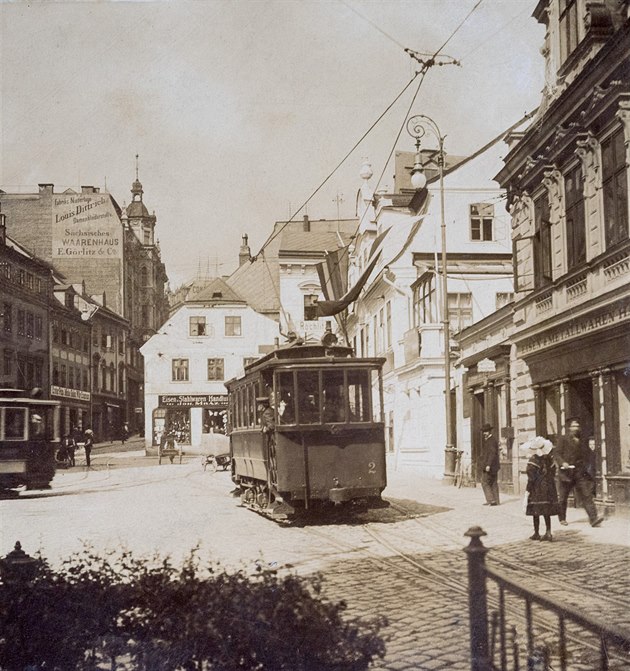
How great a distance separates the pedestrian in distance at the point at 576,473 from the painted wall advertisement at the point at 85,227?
5837 mm

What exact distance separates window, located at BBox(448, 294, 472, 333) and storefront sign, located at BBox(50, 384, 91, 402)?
1015cm

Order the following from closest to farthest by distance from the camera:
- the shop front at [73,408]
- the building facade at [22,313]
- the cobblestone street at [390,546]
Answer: the cobblestone street at [390,546]
the building facade at [22,313]
the shop front at [73,408]

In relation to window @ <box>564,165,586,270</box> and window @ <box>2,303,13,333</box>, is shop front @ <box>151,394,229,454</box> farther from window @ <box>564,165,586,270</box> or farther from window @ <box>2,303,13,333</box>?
window @ <box>2,303,13,333</box>

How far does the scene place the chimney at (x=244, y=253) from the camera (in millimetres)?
8419

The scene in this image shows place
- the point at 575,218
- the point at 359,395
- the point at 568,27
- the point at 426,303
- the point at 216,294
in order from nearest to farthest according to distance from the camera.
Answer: the point at 216,294, the point at 568,27, the point at 359,395, the point at 575,218, the point at 426,303

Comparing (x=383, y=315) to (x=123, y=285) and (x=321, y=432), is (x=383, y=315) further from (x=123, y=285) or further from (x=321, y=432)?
(x=123, y=285)

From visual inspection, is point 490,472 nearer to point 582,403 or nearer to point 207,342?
point 582,403

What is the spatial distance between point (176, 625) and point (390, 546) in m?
4.66

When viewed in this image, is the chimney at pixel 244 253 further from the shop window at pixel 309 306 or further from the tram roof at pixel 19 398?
the shop window at pixel 309 306

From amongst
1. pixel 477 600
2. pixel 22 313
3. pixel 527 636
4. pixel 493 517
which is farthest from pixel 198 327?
pixel 477 600

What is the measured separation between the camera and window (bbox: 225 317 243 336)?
11392mm

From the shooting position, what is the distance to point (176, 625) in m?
4.62

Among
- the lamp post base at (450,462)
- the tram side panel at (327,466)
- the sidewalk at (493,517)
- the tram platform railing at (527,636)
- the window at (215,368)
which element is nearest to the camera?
the tram platform railing at (527,636)

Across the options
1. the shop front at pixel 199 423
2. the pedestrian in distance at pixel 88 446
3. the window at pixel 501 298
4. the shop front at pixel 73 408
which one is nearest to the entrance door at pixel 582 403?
the shop front at pixel 73 408
